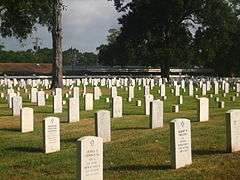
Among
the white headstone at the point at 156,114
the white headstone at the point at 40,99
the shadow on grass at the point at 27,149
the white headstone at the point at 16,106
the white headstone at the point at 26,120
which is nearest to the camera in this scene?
the shadow on grass at the point at 27,149

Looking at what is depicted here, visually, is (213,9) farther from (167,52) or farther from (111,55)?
(111,55)

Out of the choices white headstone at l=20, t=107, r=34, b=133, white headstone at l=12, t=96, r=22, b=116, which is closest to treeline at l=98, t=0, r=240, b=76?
white headstone at l=12, t=96, r=22, b=116

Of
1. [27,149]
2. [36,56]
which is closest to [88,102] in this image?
[27,149]

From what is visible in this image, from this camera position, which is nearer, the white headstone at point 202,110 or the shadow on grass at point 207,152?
the shadow on grass at point 207,152

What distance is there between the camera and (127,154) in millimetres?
12133

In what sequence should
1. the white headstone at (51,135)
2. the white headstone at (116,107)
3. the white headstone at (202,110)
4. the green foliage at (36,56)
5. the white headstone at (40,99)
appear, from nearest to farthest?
the white headstone at (51,135) < the white headstone at (202,110) < the white headstone at (116,107) < the white headstone at (40,99) < the green foliage at (36,56)

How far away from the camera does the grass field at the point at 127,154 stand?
10.4m

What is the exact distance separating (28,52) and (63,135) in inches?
4888

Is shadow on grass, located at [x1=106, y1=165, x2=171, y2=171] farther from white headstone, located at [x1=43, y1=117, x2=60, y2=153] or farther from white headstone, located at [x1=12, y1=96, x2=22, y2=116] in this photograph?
white headstone, located at [x1=12, y1=96, x2=22, y2=116]

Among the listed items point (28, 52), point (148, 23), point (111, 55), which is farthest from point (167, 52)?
point (28, 52)

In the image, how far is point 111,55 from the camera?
73.4m

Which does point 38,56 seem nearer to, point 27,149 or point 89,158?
point 27,149

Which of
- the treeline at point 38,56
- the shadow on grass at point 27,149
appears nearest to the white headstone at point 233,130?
the shadow on grass at point 27,149

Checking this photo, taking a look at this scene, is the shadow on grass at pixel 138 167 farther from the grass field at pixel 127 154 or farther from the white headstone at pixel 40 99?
the white headstone at pixel 40 99
